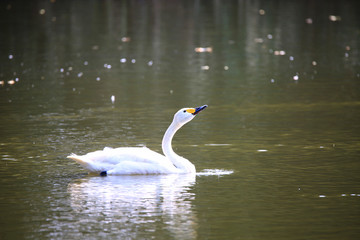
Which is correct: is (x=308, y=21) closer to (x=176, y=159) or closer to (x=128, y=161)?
(x=176, y=159)

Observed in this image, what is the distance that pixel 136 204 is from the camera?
35.6ft

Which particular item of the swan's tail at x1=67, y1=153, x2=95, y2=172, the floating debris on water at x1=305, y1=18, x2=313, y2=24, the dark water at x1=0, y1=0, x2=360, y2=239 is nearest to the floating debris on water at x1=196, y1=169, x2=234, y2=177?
the dark water at x1=0, y1=0, x2=360, y2=239

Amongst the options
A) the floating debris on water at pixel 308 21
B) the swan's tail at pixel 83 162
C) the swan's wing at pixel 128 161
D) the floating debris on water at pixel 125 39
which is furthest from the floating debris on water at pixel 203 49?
the swan's tail at pixel 83 162

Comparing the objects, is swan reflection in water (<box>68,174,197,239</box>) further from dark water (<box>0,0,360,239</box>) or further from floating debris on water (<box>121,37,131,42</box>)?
floating debris on water (<box>121,37,131,42</box>)

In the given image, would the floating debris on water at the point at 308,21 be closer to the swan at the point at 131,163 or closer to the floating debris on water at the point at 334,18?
the floating debris on water at the point at 334,18

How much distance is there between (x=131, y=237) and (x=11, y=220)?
1710 mm

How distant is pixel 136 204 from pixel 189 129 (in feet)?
19.3

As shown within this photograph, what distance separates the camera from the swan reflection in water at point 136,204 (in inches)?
384

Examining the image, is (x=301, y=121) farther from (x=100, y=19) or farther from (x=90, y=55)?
(x=100, y=19)

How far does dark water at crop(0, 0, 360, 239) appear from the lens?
1020 centimetres

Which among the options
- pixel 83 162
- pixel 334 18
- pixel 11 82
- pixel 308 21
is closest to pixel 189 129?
pixel 83 162

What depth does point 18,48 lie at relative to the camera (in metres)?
30.8

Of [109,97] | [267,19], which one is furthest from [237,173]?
[267,19]

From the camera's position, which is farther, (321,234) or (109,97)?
(109,97)
